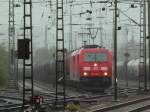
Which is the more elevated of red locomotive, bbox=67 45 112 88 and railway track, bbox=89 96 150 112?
red locomotive, bbox=67 45 112 88

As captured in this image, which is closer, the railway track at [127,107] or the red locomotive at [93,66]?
the railway track at [127,107]

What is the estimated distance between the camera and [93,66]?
127 ft

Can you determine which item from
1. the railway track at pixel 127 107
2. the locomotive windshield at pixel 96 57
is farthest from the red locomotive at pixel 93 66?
the railway track at pixel 127 107

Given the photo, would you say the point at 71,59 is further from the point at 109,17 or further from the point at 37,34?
the point at 37,34

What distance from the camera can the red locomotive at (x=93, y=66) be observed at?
125 ft

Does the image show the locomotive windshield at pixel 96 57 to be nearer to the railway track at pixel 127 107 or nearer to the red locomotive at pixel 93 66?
the red locomotive at pixel 93 66

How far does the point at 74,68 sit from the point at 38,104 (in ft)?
69.2

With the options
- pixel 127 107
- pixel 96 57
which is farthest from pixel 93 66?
pixel 127 107

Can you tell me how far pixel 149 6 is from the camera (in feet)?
123

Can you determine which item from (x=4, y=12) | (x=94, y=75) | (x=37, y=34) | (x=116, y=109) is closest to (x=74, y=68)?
(x=94, y=75)

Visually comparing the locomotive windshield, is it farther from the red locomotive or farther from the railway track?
the railway track

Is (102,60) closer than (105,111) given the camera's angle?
No

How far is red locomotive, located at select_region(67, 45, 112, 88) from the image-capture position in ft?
125

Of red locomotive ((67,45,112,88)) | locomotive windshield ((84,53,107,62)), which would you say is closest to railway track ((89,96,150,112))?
red locomotive ((67,45,112,88))
